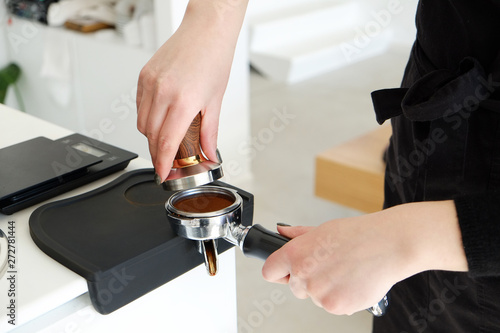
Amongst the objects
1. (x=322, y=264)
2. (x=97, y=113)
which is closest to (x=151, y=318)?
(x=322, y=264)

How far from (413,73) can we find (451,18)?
4.4 inches

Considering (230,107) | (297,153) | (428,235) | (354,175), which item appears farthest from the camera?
(297,153)

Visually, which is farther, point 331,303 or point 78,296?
point 78,296

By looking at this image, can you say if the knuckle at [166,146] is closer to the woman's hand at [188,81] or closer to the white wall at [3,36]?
the woman's hand at [188,81]

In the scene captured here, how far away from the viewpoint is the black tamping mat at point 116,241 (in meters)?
0.75

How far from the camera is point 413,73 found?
92 cm

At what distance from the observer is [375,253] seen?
0.64m

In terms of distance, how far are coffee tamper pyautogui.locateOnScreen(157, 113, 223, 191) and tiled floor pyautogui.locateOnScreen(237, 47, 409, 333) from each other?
1.32m

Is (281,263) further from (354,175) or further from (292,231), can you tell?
(354,175)

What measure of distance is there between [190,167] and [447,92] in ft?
1.15

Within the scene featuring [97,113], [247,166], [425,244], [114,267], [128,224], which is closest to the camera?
[425,244]

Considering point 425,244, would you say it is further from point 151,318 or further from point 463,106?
point 151,318

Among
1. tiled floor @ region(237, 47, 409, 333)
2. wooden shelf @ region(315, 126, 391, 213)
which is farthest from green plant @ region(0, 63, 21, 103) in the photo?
wooden shelf @ region(315, 126, 391, 213)

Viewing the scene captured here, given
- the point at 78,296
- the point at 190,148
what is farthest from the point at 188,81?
the point at 78,296
